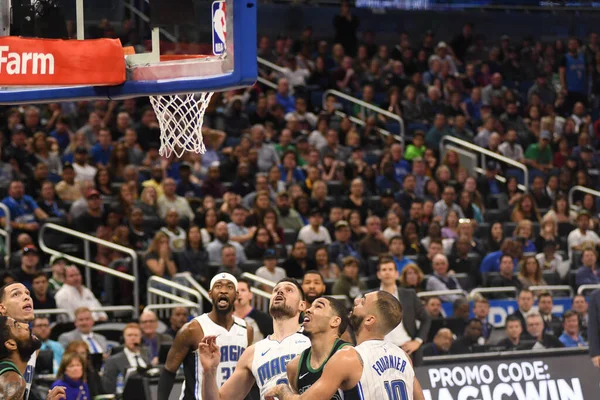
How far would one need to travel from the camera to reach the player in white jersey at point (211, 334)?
946 centimetres

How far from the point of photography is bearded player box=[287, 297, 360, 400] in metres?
7.46

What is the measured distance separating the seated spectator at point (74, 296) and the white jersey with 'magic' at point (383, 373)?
6392 millimetres

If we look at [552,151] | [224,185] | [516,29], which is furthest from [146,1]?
[516,29]

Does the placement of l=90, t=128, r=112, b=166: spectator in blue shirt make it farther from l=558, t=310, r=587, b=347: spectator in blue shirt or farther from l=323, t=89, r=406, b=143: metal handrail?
l=558, t=310, r=587, b=347: spectator in blue shirt

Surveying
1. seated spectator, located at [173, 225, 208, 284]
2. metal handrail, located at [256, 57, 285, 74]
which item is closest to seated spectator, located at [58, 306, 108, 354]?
seated spectator, located at [173, 225, 208, 284]

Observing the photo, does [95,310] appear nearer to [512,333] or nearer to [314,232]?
[314,232]

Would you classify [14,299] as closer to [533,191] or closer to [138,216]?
[138,216]

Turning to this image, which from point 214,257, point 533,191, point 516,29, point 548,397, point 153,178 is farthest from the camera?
point 516,29

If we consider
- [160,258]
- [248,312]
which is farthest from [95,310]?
[248,312]

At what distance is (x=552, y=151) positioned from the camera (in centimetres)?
2080

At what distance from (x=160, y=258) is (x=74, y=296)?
4.47 feet

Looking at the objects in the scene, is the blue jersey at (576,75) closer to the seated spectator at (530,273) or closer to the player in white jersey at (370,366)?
the seated spectator at (530,273)

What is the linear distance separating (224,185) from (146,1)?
8940 millimetres

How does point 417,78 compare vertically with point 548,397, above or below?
above
